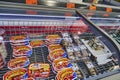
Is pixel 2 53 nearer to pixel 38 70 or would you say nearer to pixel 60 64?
pixel 38 70

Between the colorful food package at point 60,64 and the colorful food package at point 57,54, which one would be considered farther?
the colorful food package at point 57,54

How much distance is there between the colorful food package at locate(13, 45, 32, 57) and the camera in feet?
4.20

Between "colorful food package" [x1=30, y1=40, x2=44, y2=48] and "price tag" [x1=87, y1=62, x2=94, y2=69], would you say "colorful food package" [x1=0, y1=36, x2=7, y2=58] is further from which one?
"price tag" [x1=87, y1=62, x2=94, y2=69]

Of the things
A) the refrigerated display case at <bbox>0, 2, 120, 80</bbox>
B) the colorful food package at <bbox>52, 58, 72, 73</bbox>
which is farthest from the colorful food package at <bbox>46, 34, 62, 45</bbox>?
the colorful food package at <bbox>52, 58, 72, 73</bbox>

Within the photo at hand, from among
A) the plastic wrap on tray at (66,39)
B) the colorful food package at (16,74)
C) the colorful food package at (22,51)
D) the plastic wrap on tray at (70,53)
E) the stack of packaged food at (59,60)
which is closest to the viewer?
the colorful food package at (16,74)

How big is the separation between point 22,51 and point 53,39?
294mm

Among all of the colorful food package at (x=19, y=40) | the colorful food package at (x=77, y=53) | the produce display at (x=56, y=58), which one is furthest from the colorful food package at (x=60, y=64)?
the colorful food package at (x=19, y=40)

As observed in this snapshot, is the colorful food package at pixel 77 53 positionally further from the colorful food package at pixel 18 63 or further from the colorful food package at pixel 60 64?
the colorful food package at pixel 18 63

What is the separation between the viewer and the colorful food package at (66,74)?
1144 mm

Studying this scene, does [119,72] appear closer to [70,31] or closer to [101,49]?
[101,49]

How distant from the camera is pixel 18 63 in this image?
120 centimetres

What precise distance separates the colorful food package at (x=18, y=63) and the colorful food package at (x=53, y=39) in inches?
11.1

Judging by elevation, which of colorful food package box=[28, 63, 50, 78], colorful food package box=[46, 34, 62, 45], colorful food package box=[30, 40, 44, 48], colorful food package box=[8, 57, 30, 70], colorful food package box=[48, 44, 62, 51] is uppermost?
colorful food package box=[46, 34, 62, 45]

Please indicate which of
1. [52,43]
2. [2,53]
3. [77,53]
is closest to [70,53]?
[77,53]
